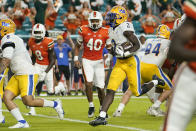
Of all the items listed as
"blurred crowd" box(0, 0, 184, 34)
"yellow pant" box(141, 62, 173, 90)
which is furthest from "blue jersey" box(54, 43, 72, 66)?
"yellow pant" box(141, 62, 173, 90)

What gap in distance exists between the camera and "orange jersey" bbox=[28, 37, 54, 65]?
10633 mm

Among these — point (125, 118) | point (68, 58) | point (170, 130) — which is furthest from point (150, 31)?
point (170, 130)

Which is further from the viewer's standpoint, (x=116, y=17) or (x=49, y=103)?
(x=116, y=17)

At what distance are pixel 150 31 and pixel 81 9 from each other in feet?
8.64

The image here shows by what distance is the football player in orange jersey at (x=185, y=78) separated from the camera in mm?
3508

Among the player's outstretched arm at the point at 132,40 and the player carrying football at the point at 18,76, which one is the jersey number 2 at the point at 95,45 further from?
the player carrying football at the point at 18,76

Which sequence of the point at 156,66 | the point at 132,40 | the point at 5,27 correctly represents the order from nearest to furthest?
the point at 5,27 < the point at 132,40 < the point at 156,66

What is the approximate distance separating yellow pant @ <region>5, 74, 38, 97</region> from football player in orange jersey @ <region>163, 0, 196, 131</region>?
12.8ft

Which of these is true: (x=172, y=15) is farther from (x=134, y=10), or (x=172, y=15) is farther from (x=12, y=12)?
(x=12, y=12)

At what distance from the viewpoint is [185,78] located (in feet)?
11.7

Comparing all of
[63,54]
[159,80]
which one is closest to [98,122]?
[159,80]

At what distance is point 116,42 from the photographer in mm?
7906

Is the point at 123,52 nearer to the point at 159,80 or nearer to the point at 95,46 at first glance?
the point at 159,80

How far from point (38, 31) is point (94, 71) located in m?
1.55
